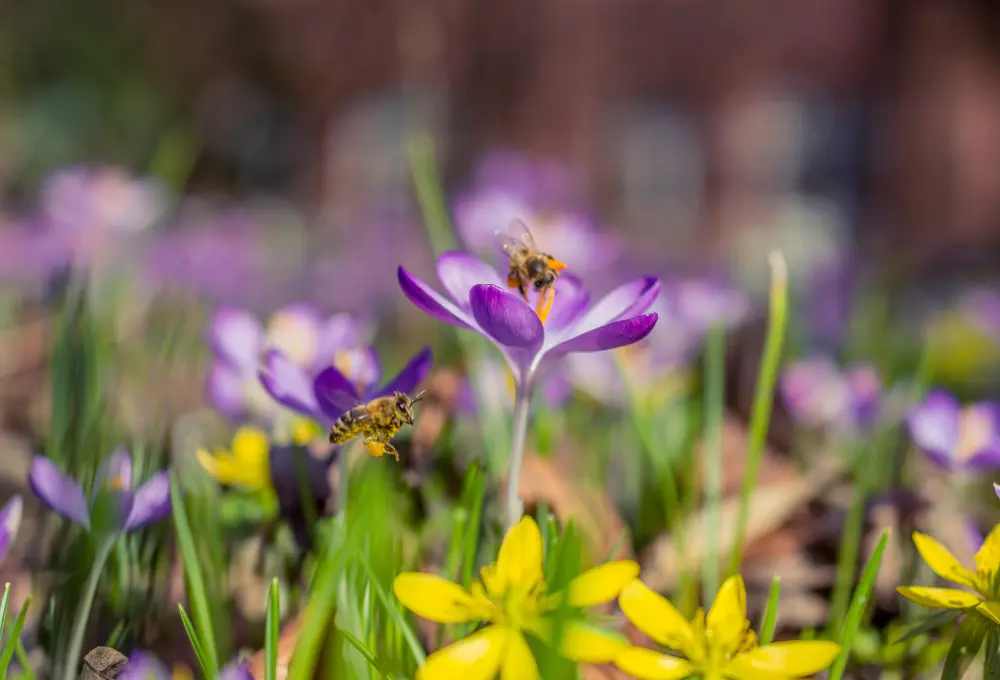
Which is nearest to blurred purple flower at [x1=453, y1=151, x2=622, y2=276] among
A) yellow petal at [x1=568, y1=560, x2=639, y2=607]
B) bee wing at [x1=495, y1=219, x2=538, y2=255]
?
bee wing at [x1=495, y1=219, x2=538, y2=255]

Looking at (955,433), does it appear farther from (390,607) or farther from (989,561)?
(390,607)

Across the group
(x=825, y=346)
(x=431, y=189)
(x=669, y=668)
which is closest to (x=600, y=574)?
(x=669, y=668)

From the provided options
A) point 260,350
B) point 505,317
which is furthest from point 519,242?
point 505,317

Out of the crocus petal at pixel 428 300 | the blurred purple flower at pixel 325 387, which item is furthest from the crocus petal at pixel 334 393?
the crocus petal at pixel 428 300

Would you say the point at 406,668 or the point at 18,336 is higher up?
the point at 406,668

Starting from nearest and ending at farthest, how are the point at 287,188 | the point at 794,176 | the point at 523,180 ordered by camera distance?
the point at 523,180 < the point at 794,176 < the point at 287,188

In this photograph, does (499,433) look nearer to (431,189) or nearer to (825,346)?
(431,189)
